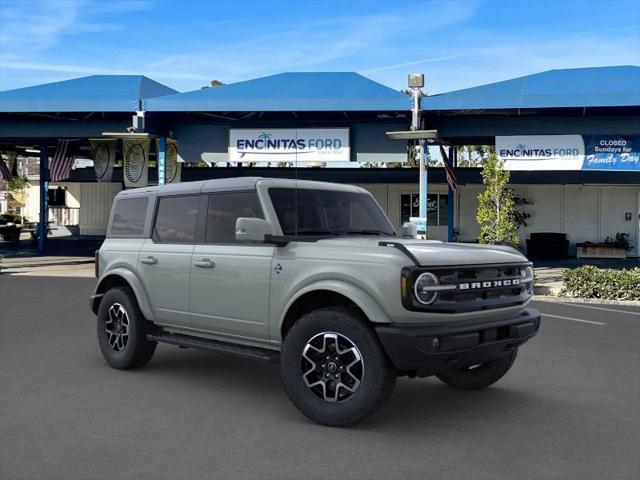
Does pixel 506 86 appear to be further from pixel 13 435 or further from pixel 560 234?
pixel 13 435

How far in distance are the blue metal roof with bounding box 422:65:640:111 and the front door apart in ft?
45.8

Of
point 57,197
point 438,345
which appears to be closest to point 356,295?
point 438,345

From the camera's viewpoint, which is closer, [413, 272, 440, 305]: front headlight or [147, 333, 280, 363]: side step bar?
[413, 272, 440, 305]: front headlight

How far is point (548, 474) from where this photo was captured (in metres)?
4.07

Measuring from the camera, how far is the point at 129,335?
6762 mm

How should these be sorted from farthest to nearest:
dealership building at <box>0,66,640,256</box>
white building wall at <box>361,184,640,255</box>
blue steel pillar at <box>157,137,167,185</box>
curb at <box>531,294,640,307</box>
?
white building wall at <box>361,184,640,255</box>
blue steel pillar at <box>157,137,167,185</box>
dealership building at <box>0,66,640,256</box>
curb at <box>531,294,640,307</box>

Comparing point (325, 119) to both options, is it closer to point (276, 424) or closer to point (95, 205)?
point (276, 424)

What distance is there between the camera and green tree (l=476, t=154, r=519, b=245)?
16109 mm

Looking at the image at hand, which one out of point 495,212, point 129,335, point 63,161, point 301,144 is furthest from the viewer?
point 63,161

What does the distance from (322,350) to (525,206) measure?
26.0 metres

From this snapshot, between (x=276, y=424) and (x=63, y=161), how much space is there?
2380cm

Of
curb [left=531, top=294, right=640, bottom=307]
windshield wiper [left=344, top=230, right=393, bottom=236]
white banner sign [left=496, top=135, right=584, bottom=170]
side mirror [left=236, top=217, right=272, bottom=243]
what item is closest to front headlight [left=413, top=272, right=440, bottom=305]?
side mirror [left=236, top=217, right=272, bottom=243]

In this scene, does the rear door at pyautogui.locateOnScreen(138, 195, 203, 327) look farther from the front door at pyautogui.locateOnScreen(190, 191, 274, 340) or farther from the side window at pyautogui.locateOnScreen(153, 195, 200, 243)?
the front door at pyautogui.locateOnScreen(190, 191, 274, 340)

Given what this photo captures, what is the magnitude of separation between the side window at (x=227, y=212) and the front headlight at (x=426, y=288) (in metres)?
1.79
